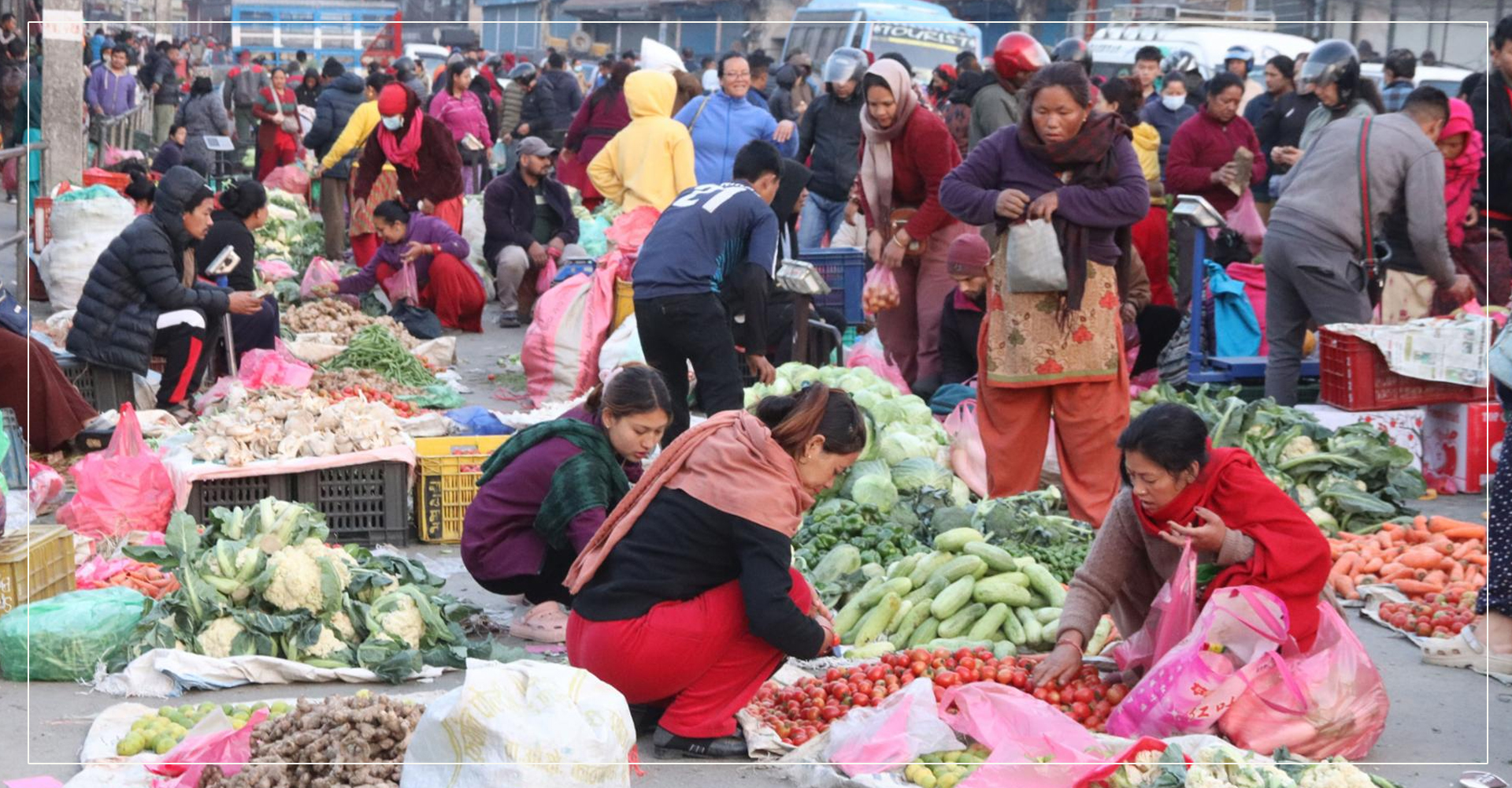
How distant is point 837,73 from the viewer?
10.7 metres

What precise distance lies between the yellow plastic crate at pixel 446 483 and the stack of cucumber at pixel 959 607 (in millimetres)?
1711

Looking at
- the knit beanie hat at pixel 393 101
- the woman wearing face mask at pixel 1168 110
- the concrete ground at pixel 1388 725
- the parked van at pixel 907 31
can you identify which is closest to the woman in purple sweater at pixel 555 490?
the concrete ground at pixel 1388 725

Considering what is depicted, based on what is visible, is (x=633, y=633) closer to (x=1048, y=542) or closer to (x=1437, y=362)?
(x=1048, y=542)

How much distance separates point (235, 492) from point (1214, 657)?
380 centimetres

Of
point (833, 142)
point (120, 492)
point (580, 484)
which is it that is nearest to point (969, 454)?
point (580, 484)

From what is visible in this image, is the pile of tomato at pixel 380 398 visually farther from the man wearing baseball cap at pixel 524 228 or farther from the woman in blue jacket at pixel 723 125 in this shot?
the man wearing baseball cap at pixel 524 228

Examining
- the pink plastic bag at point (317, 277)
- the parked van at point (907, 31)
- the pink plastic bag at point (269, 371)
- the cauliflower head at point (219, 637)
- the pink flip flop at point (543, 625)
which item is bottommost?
the pink flip flop at point (543, 625)

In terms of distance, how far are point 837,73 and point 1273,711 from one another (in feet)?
24.4

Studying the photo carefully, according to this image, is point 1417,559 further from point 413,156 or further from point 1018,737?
point 413,156

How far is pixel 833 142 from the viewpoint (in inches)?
421

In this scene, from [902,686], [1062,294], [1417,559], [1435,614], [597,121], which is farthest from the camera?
[597,121]

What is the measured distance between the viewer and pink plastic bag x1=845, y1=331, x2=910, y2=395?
8102mm

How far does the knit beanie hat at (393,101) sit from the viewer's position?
36.8ft

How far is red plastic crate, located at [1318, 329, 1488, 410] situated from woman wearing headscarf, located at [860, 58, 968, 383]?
5.78 ft
